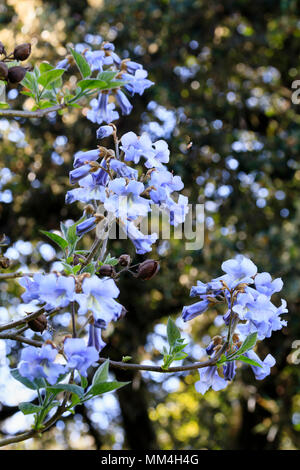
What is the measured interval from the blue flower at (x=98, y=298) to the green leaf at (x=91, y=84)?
1.24ft

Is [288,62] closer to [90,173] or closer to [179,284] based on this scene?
[179,284]

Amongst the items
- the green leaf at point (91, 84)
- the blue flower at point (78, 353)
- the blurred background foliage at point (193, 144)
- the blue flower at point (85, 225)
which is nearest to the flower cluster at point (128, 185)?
the blue flower at point (85, 225)

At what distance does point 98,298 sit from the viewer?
31.1 inches

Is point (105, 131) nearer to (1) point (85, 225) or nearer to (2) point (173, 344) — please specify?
(1) point (85, 225)

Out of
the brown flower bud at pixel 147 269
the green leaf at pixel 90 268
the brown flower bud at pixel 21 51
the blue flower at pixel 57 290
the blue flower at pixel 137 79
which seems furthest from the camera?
the blue flower at pixel 137 79

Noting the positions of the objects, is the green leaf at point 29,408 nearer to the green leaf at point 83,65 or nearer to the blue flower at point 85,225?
the blue flower at point 85,225

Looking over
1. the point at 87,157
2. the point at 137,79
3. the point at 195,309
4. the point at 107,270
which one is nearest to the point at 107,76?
the point at 87,157

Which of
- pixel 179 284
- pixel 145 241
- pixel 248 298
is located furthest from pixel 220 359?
pixel 179 284

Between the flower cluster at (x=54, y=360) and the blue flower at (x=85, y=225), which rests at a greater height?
the blue flower at (x=85, y=225)

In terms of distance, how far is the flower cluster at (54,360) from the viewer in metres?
0.77

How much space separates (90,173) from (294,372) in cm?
409

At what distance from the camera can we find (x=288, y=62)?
184 inches

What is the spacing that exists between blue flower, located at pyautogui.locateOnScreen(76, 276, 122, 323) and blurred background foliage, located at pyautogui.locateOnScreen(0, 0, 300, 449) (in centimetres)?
276

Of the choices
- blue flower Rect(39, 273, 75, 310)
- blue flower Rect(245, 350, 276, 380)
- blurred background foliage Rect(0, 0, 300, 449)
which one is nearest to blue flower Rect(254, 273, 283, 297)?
blue flower Rect(245, 350, 276, 380)
